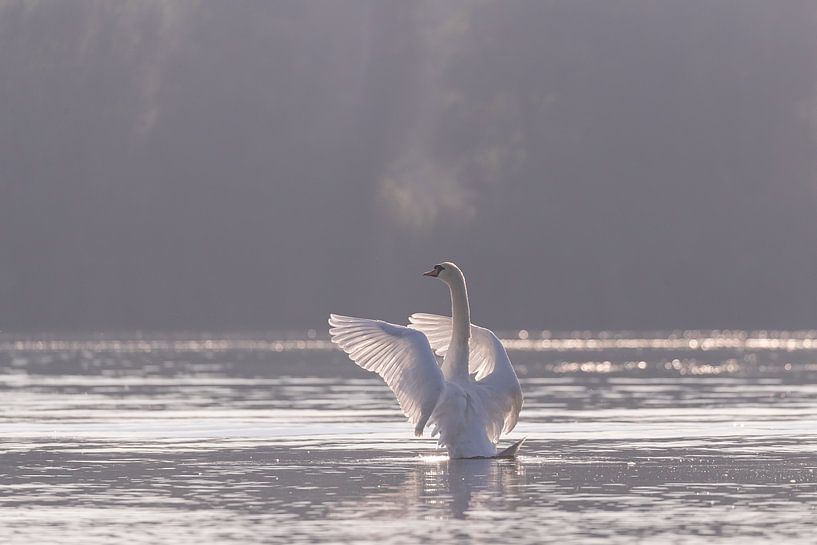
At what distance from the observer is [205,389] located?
44.2 m

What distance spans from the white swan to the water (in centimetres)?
48

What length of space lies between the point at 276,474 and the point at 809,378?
33008 millimetres

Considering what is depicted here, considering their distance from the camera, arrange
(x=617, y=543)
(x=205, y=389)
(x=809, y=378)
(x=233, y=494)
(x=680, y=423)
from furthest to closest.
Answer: (x=809, y=378) → (x=205, y=389) → (x=680, y=423) → (x=233, y=494) → (x=617, y=543)

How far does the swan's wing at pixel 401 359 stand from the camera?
23422mm

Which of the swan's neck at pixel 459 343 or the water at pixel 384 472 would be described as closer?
the water at pixel 384 472

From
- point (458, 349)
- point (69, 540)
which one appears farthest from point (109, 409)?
point (69, 540)

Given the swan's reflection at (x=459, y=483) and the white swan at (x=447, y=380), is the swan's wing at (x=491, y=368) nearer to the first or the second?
the white swan at (x=447, y=380)

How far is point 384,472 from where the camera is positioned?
21.1 metres

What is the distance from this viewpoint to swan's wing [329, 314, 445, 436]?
23422 mm

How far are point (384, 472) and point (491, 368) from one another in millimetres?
5488

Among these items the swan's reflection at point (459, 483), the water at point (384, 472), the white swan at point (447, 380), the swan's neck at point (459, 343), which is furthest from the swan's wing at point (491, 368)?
the swan's reflection at point (459, 483)

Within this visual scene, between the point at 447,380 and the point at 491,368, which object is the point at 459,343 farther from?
the point at 491,368

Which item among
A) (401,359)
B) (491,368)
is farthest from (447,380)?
(491,368)

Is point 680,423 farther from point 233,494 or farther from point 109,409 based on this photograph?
point 233,494
